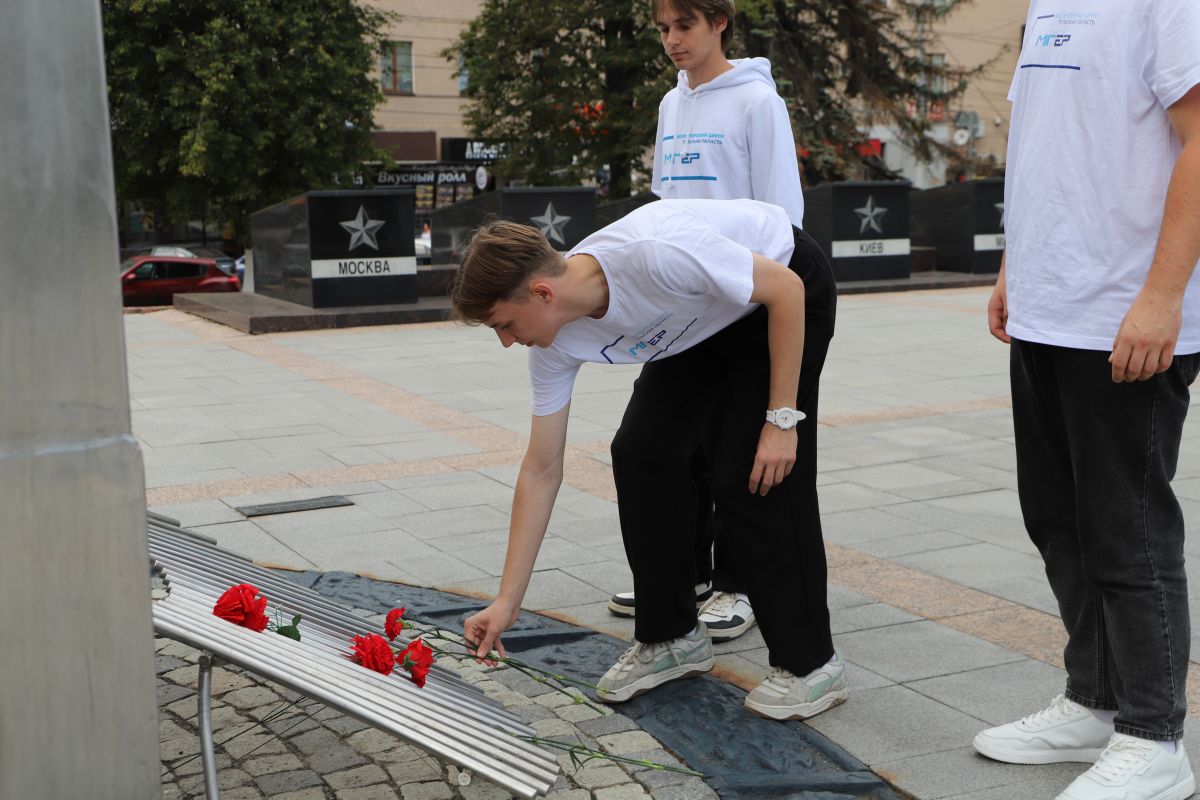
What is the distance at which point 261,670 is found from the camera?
83.8 inches

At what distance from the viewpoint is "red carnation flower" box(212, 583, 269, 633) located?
2551mm

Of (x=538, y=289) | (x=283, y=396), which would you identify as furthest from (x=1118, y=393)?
(x=283, y=396)

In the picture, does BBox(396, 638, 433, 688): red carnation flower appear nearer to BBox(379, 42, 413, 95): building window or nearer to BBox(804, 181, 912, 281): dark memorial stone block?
BBox(804, 181, 912, 281): dark memorial stone block

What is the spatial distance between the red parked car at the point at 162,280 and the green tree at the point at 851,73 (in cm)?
1163

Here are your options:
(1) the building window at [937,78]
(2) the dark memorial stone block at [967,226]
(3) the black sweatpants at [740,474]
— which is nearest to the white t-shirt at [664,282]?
(3) the black sweatpants at [740,474]

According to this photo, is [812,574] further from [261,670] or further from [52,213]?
[52,213]

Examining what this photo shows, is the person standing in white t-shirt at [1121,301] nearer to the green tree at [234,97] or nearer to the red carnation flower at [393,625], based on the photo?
the red carnation flower at [393,625]

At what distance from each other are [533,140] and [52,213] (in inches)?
1061

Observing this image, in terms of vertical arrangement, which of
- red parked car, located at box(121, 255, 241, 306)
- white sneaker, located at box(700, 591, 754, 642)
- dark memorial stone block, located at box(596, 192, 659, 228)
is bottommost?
red parked car, located at box(121, 255, 241, 306)

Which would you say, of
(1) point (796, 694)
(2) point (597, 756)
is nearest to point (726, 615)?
(1) point (796, 694)

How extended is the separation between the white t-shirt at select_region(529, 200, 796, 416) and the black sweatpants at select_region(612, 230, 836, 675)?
13 cm

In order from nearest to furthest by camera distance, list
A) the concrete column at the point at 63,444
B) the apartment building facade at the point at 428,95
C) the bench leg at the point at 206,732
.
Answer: the concrete column at the point at 63,444 < the bench leg at the point at 206,732 < the apartment building facade at the point at 428,95

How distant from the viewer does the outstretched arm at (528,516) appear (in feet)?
9.64

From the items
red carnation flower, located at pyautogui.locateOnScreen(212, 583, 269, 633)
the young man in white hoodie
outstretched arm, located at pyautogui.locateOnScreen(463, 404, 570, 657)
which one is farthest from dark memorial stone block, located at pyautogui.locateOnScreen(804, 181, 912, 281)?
red carnation flower, located at pyautogui.locateOnScreen(212, 583, 269, 633)
